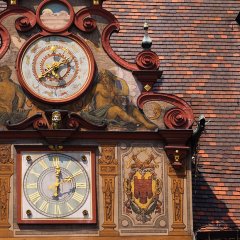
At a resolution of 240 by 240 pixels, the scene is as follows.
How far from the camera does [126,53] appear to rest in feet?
167

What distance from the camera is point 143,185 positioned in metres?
46.1

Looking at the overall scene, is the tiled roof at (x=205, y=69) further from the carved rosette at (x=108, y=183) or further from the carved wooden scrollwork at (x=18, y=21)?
the carved wooden scrollwork at (x=18, y=21)

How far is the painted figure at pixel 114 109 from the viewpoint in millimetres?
46281

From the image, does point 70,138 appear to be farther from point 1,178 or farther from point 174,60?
point 174,60

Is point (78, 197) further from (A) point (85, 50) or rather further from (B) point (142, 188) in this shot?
(A) point (85, 50)

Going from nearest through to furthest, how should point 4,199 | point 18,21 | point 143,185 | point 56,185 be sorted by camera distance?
1. point 4,199
2. point 56,185
3. point 143,185
4. point 18,21

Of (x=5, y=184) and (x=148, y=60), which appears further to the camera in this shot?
(x=148, y=60)

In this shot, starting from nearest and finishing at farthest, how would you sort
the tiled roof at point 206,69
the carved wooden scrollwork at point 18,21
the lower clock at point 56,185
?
the lower clock at point 56,185 < the carved wooden scrollwork at point 18,21 < the tiled roof at point 206,69

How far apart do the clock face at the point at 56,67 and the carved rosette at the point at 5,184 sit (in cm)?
150

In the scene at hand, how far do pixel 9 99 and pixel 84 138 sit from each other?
183cm

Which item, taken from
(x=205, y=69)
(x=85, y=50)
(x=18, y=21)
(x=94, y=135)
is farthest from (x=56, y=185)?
(x=205, y=69)

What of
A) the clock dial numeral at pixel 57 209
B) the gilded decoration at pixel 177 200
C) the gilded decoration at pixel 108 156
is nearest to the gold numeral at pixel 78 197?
the clock dial numeral at pixel 57 209

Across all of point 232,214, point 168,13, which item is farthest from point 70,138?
point 168,13

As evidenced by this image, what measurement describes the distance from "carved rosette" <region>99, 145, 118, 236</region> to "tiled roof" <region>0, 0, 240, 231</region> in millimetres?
2059
